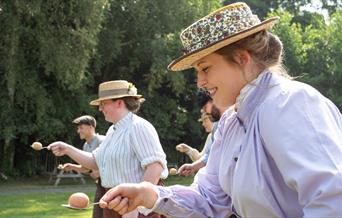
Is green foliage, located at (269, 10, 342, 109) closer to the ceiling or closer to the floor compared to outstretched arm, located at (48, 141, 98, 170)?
closer to the ceiling

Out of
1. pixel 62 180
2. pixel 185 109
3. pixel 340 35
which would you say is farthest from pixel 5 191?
pixel 340 35

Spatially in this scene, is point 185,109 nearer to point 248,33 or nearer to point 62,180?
point 62,180

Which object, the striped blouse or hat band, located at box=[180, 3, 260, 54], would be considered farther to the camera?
the striped blouse

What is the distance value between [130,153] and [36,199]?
10.8 meters

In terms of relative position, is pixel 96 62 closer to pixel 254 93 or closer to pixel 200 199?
pixel 200 199

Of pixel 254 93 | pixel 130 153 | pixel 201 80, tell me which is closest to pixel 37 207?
pixel 130 153

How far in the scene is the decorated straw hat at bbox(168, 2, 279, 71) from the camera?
2.40 metres

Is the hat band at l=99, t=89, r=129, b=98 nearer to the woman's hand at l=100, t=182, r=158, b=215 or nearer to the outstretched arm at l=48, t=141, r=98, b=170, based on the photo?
the outstretched arm at l=48, t=141, r=98, b=170

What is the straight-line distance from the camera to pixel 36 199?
598 inches

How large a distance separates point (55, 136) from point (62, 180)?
1.97m

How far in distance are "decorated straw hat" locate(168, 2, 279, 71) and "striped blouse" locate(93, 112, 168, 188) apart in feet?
8.23

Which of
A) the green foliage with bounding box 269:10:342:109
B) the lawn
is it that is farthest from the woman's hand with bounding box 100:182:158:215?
the green foliage with bounding box 269:10:342:109

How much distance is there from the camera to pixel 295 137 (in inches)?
81.0

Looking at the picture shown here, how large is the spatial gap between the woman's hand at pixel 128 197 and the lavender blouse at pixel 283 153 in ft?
1.28
